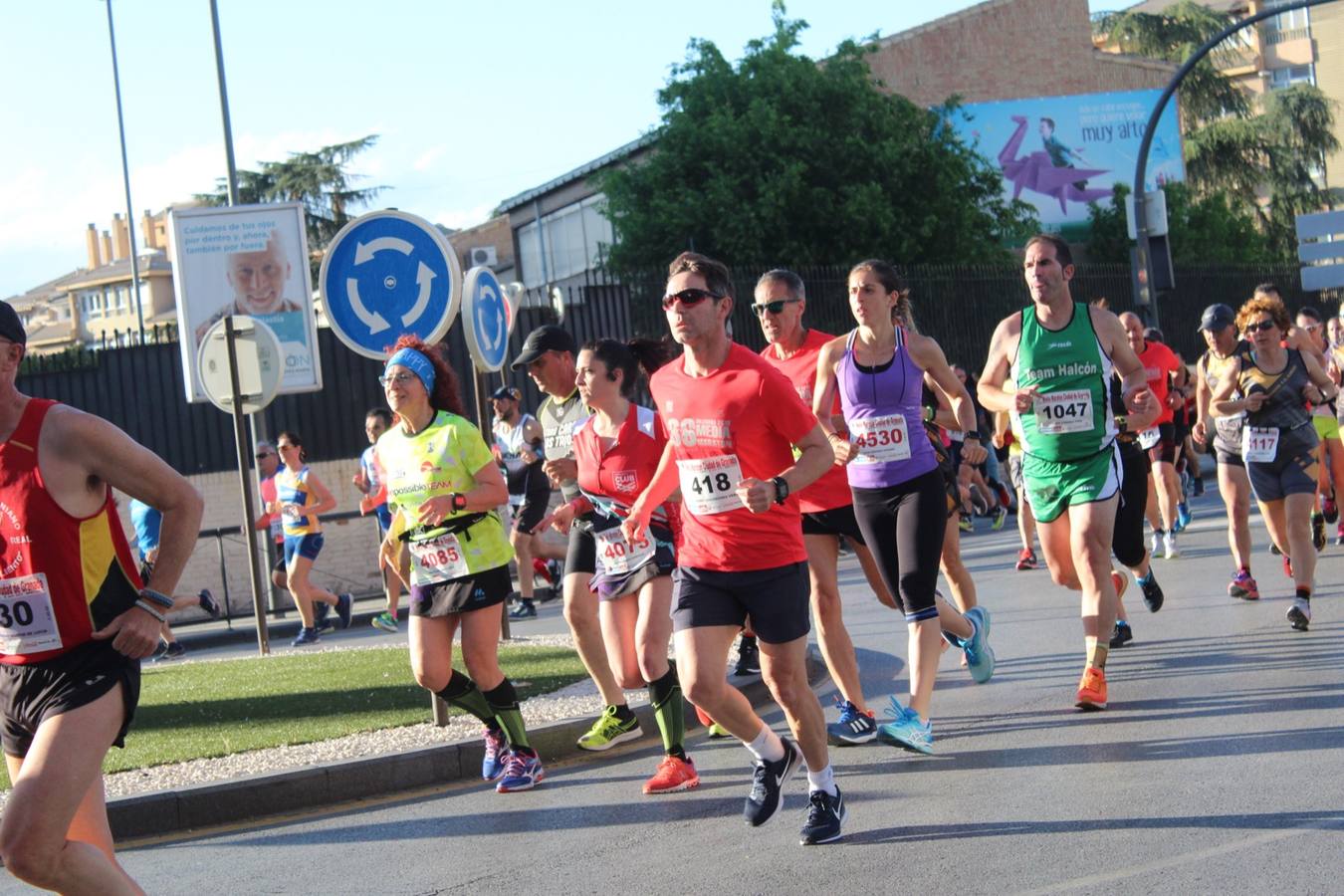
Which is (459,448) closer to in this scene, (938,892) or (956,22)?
(938,892)

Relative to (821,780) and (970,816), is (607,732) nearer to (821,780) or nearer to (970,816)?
(821,780)

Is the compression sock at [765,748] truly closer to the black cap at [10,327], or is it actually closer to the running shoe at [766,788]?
the running shoe at [766,788]

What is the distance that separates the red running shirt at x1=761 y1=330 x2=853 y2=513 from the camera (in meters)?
7.85

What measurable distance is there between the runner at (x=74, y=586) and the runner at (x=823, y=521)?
3.38 m

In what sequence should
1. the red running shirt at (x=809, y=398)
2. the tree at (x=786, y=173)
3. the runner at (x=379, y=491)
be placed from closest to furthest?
the red running shirt at (x=809, y=398) < the runner at (x=379, y=491) < the tree at (x=786, y=173)

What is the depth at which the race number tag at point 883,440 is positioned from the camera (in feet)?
24.5

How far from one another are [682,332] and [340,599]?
38.5ft

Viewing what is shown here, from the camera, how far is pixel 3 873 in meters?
6.79

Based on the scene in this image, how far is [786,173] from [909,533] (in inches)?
990

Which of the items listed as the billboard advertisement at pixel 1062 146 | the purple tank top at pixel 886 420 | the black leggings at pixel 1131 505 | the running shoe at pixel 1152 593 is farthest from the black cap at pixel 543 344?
the billboard advertisement at pixel 1062 146

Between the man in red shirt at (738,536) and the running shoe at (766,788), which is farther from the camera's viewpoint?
the running shoe at (766,788)

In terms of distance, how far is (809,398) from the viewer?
805cm

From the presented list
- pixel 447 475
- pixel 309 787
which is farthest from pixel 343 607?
pixel 447 475

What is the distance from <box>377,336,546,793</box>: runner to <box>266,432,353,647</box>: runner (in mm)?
8193
